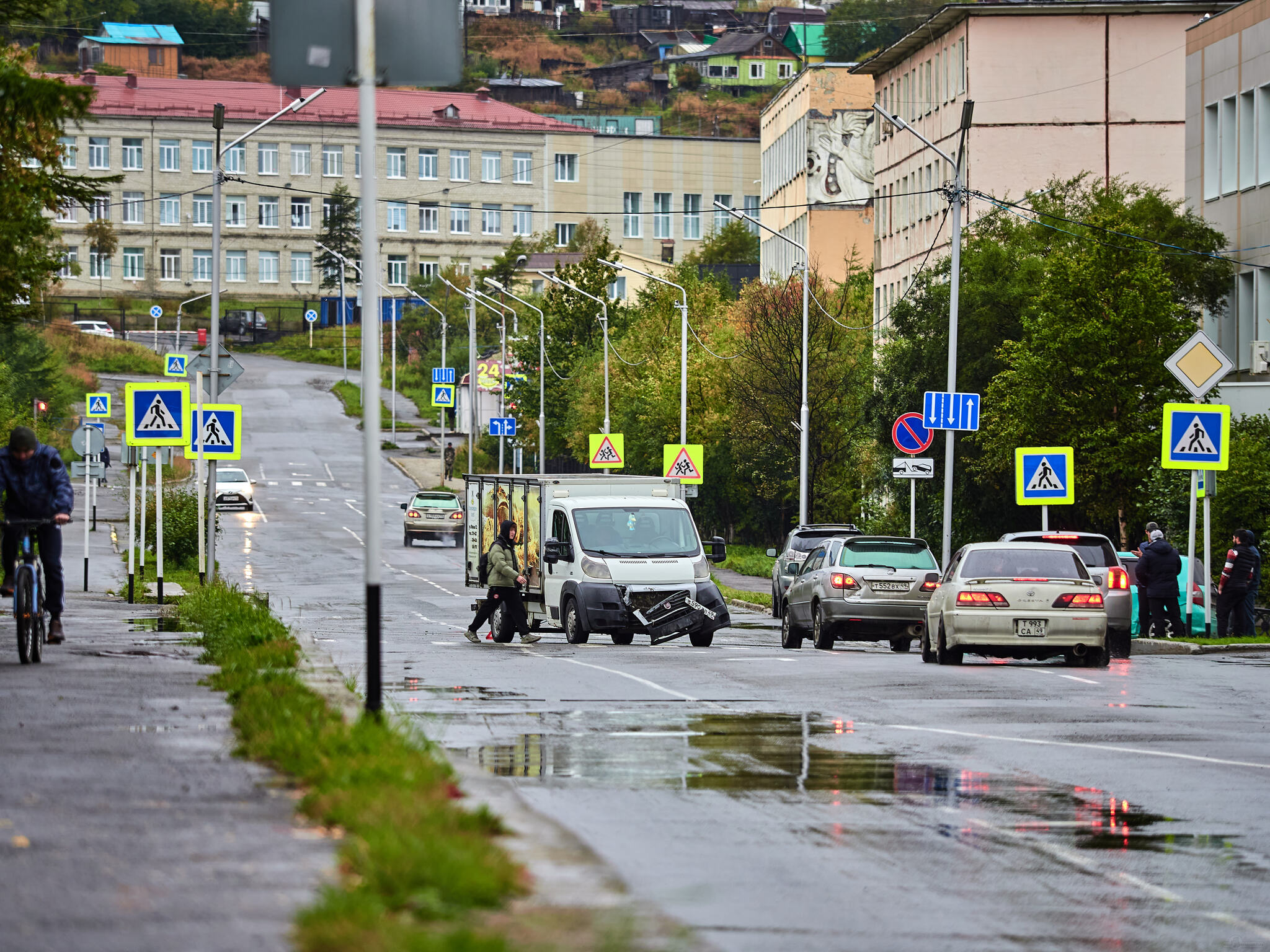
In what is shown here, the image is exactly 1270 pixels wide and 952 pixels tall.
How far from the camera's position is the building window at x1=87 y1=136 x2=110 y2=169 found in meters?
140

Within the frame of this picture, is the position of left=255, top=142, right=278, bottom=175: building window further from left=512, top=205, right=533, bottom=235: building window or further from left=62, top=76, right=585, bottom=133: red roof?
left=512, top=205, right=533, bottom=235: building window

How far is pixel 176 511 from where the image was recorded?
46.8 m

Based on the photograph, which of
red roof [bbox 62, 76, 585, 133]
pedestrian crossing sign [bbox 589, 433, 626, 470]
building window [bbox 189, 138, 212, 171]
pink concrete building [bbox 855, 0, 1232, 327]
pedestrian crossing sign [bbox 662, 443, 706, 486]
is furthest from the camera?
building window [bbox 189, 138, 212, 171]

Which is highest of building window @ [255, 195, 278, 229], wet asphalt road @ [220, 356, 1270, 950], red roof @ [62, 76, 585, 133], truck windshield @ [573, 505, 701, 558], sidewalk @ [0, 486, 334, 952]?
red roof @ [62, 76, 585, 133]

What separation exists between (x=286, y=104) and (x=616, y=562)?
117 metres

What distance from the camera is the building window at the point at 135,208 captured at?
142875 mm

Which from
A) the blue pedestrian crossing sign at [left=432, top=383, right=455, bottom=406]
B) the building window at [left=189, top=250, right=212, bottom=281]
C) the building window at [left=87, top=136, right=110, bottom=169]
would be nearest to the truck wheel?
the blue pedestrian crossing sign at [left=432, top=383, right=455, bottom=406]

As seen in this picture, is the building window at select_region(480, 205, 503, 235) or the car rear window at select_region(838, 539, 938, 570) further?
the building window at select_region(480, 205, 503, 235)

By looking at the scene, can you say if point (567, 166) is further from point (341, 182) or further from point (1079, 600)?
point (1079, 600)

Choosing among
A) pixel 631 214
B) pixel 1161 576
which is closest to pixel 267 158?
pixel 631 214

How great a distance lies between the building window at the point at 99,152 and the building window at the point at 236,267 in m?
10.8

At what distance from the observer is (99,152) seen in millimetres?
141250

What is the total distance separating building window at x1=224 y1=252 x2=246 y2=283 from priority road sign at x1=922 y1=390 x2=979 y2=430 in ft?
380

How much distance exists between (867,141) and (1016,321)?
52.1 metres
